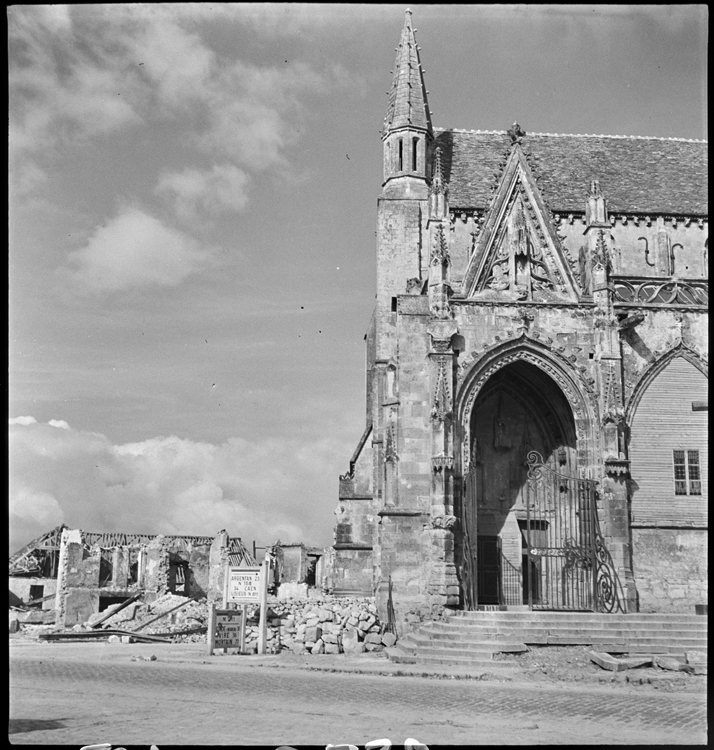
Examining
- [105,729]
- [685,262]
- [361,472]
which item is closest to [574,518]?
[361,472]

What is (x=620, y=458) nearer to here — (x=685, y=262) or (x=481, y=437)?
(x=481, y=437)

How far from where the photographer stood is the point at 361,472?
33.3 metres

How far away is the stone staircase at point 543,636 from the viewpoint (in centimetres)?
2052

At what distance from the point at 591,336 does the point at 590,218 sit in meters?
4.33

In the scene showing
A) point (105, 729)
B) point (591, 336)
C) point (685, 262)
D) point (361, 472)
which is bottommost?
A: point (105, 729)

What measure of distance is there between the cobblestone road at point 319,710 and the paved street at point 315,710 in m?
0.02

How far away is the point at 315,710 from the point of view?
1309 cm

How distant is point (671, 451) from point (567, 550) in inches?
168

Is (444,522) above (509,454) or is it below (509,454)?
below

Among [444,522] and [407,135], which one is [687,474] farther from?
[407,135]

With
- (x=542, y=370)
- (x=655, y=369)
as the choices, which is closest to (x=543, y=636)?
(x=542, y=370)

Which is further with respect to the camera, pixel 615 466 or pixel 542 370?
pixel 542 370

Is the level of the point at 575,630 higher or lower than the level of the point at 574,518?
lower

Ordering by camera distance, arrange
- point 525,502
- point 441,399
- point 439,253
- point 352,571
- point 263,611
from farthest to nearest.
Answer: point 352,571, point 525,502, point 439,253, point 441,399, point 263,611
